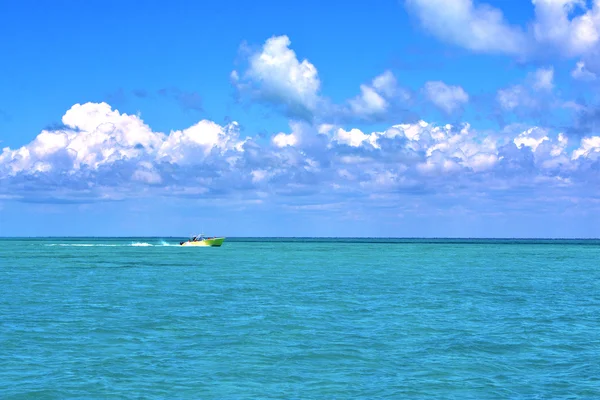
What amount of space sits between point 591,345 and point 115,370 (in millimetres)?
23633

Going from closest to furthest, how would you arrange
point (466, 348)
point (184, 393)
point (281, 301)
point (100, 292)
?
point (184, 393)
point (466, 348)
point (281, 301)
point (100, 292)

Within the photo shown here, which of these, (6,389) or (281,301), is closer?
(6,389)

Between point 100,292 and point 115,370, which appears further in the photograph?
point 100,292

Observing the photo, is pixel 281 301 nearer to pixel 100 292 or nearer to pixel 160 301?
pixel 160 301

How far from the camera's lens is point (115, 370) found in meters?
29.3

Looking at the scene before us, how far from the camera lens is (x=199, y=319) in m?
43.8

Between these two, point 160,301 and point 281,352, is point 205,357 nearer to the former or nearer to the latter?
point 281,352

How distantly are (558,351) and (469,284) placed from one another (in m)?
38.2

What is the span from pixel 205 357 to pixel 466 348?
12.8m

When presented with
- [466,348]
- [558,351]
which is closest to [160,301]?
[466,348]

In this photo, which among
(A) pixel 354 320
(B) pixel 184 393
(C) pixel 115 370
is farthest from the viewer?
(A) pixel 354 320

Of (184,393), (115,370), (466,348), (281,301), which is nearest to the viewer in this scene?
(184,393)

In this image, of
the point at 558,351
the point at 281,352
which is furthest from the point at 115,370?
the point at 558,351

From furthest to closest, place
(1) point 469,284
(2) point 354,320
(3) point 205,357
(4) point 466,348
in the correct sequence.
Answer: (1) point 469,284 < (2) point 354,320 < (4) point 466,348 < (3) point 205,357
